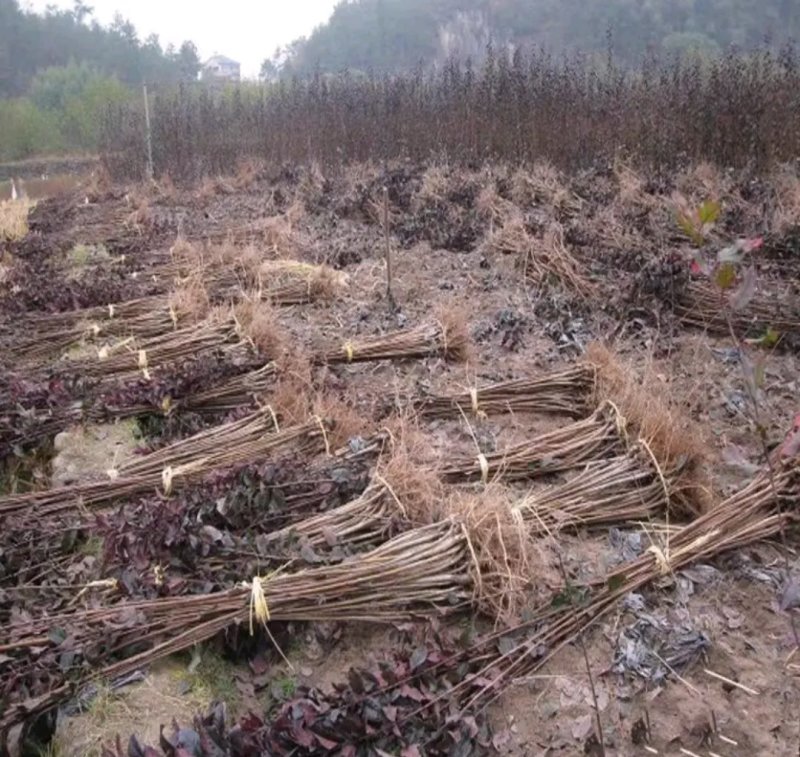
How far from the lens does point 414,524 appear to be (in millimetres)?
2725

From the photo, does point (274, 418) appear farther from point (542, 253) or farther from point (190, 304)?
point (542, 253)

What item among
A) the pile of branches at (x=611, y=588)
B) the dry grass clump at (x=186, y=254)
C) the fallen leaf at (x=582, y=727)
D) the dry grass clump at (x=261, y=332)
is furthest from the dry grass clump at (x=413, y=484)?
the dry grass clump at (x=186, y=254)

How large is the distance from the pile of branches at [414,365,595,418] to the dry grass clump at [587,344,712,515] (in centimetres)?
41

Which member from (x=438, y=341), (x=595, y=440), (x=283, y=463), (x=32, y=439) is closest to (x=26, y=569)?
(x=283, y=463)

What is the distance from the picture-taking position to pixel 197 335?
15.9ft

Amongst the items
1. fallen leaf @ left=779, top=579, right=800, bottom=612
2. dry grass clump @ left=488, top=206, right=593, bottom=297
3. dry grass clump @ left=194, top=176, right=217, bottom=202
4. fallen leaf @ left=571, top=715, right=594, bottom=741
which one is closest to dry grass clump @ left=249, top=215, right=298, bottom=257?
dry grass clump @ left=488, top=206, right=593, bottom=297

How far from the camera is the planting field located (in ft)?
6.72

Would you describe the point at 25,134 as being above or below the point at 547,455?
below

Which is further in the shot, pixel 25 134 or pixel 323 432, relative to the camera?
pixel 25 134

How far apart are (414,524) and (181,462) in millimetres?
1195

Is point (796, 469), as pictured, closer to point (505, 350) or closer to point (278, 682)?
point (278, 682)

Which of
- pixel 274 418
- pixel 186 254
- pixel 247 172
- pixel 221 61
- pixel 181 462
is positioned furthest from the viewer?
pixel 221 61

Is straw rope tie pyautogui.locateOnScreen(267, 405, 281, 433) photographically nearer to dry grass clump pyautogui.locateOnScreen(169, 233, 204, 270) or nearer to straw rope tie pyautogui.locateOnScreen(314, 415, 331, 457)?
straw rope tie pyautogui.locateOnScreen(314, 415, 331, 457)

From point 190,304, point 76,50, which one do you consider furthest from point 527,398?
point 76,50
